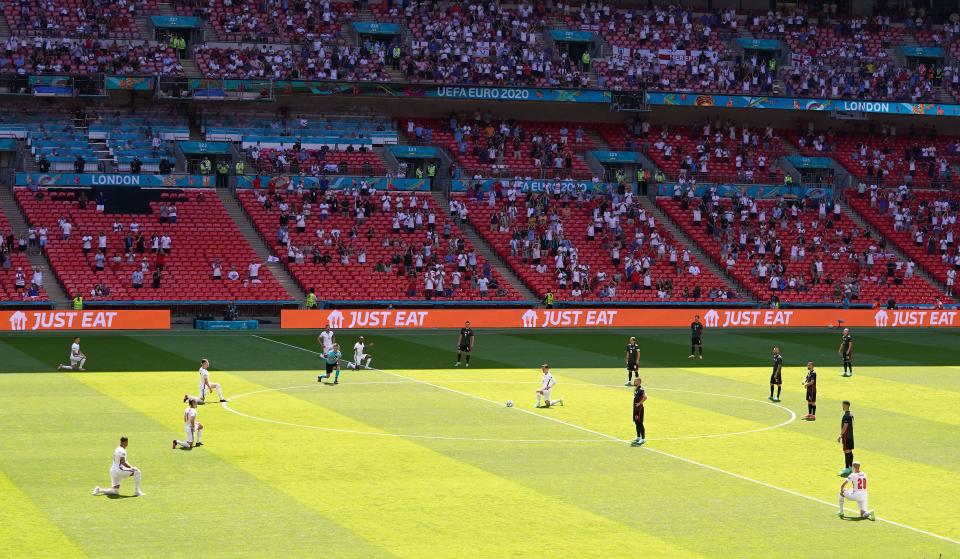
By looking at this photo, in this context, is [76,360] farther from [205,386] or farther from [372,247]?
[372,247]

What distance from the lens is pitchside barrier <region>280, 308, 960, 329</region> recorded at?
63.8 meters

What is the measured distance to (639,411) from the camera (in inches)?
1367

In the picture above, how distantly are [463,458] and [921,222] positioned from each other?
188 ft

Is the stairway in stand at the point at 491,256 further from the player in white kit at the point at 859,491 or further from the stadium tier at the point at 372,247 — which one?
the player in white kit at the point at 859,491

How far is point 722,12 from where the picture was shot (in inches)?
3649

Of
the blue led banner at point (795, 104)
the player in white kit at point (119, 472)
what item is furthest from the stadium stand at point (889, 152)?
the player in white kit at point (119, 472)

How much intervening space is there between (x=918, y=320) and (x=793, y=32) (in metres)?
26.6

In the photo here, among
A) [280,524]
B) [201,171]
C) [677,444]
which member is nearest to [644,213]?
[201,171]

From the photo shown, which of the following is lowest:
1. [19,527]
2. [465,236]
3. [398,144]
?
[19,527]

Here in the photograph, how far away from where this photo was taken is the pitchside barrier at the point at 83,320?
193ft

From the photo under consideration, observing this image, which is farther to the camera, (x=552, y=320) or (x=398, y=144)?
(x=398, y=144)

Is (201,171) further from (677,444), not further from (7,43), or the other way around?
(677,444)

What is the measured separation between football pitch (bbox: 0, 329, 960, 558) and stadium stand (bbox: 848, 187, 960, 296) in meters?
25.2

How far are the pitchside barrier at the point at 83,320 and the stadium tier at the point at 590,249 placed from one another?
1967 cm
